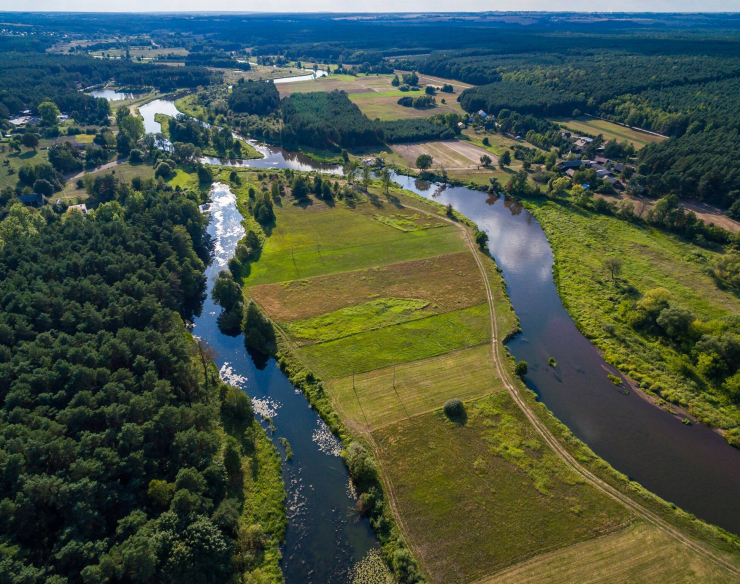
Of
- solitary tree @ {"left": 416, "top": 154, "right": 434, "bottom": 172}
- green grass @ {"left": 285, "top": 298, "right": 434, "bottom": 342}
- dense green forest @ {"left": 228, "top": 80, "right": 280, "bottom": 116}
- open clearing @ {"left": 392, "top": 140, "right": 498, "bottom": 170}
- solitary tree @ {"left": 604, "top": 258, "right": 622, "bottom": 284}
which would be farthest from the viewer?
dense green forest @ {"left": 228, "top": 80, "right": 280, "bottom": 116}

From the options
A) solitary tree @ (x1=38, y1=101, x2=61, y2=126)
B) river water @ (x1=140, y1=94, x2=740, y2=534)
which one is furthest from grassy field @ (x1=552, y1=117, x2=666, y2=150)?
solitary tree @ (x1=38, y1=101, x2=61, y2=126)

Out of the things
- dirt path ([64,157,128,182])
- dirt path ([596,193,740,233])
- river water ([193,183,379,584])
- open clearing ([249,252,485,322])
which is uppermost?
dirt path ([64,157,128,182])

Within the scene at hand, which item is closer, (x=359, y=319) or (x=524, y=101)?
(x=359, y=319)

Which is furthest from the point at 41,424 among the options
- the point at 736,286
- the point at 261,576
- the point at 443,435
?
the point at 736,286

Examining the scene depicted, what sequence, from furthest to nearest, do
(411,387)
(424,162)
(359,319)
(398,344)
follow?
(424,162)
(359,319)
(398,344)
(411,387)

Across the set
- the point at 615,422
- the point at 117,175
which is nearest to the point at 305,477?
the point at 615,422

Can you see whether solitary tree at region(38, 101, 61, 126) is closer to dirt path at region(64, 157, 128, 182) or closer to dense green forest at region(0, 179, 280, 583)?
dirt path at region(64, 157, 128, 182)

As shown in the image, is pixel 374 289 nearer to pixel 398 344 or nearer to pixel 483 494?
pixel 398 344
